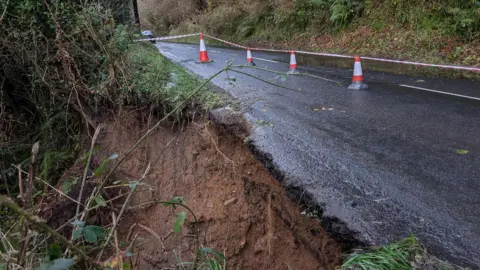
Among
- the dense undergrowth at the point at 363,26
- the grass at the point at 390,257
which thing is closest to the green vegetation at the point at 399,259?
the grass at the point at 390,257

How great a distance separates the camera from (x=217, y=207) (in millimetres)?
4750

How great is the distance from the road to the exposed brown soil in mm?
267

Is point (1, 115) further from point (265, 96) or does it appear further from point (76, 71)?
point (265, 96)

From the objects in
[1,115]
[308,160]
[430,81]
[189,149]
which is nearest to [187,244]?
[189,149]

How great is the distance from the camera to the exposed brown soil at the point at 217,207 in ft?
12.3

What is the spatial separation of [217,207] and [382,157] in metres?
2.07

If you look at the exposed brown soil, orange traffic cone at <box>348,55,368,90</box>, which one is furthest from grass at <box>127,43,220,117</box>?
orange traffic cone at <box>348,55,368,90</box>

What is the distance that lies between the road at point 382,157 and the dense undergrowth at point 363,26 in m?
2.74

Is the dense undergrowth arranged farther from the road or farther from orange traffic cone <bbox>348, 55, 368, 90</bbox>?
orange traffic cone <bbox>348, 55, 368, 90</bbox>

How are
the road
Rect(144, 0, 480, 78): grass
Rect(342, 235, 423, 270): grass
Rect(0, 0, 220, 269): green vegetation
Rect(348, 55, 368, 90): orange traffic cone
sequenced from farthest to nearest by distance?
1. Rect(144, 0, 480, 78): grass
2. Rect(348, 55, 368, 90): orange traffic cone
3. Rect(0, 0, 220, 269): green vegetation
4. the road
5. Rect(342, 235, 423, 270): grass

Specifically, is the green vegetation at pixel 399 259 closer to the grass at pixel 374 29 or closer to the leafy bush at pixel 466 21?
the grass at pixel 374 29

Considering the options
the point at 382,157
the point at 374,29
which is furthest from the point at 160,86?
the point at 374,29

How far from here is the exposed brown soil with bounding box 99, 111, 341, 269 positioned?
3.76 meters

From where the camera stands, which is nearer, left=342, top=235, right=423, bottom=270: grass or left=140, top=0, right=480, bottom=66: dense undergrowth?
left=342, top=235, right=423, bottom=270: grass
